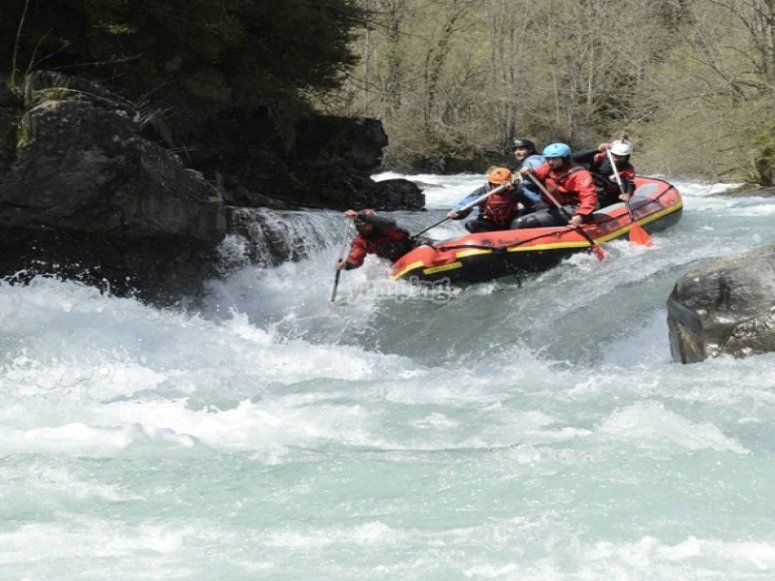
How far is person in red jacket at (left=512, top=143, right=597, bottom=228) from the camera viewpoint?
10.8 m

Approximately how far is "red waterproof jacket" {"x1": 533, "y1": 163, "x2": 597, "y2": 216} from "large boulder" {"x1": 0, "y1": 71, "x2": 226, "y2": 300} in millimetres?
3557

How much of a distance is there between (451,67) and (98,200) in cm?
2918

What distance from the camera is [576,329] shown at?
8.64 metres

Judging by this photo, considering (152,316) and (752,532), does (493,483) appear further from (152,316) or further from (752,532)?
(152,316)

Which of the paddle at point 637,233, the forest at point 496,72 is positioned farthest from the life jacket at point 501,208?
the forest at point 496,72

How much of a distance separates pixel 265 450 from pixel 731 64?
18.7m

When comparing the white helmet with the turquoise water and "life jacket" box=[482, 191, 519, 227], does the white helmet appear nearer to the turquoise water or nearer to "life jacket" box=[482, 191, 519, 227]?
"life jacket" box=[482, 191, 519, 227]

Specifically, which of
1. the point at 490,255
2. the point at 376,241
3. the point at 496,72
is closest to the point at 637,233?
the point at 490,255

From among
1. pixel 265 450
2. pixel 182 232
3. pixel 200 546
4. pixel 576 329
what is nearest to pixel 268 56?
pixel 182 232

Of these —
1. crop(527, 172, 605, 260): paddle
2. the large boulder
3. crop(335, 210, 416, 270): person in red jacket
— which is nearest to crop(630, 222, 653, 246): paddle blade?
crop(527, 172, 605, 260): paddle

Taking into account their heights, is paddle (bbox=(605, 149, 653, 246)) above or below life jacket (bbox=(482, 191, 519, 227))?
below

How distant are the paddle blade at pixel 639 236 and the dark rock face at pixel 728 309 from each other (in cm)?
353

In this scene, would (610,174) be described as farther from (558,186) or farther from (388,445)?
(388,445)

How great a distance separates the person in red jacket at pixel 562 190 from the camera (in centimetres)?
1079
